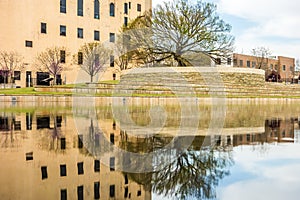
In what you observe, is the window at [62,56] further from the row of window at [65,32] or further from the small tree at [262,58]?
the small tree at [262,58]

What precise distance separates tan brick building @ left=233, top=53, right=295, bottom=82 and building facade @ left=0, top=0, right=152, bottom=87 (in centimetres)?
3067

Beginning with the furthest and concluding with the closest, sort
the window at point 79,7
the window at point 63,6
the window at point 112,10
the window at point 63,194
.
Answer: the window at point 112,10 < the window at point 79,7 < the window at point 63,6 < the window at point 63,194

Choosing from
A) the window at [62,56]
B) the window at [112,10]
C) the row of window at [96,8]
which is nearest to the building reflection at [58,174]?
the window at [62,56]

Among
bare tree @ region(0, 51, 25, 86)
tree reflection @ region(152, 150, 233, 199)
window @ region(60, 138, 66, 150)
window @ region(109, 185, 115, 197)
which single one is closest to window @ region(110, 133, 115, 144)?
window @ region(60, 138, 66, 150)

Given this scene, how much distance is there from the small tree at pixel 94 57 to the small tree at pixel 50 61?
3058 mm

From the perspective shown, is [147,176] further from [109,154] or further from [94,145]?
[94,145]

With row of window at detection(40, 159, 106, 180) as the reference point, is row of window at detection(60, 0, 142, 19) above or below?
above

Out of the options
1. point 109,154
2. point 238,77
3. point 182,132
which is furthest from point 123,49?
point 109,154

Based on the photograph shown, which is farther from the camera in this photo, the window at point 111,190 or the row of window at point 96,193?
the window at point 111,190

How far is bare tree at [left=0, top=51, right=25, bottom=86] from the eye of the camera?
4159cm

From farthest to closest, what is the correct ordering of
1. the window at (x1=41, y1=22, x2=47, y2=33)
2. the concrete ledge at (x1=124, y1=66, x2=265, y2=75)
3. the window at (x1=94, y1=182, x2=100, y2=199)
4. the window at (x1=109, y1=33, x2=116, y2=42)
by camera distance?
the window at (x1=109, y1=33, x2=116, y2=42), the window at (x1=41, y1=22, x2=47, y2=33), the concrete ledge at (x1=124, y1=66, x2=265, y2=75), the window at (x1=94, y1=182, x2=100, y2=199)

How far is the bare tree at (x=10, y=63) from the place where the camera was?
136 ft

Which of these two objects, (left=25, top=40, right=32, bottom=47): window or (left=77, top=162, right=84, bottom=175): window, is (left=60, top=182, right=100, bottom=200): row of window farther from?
(left=25, top=40, right=32, bottom=47): window

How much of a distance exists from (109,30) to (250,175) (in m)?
48.7
